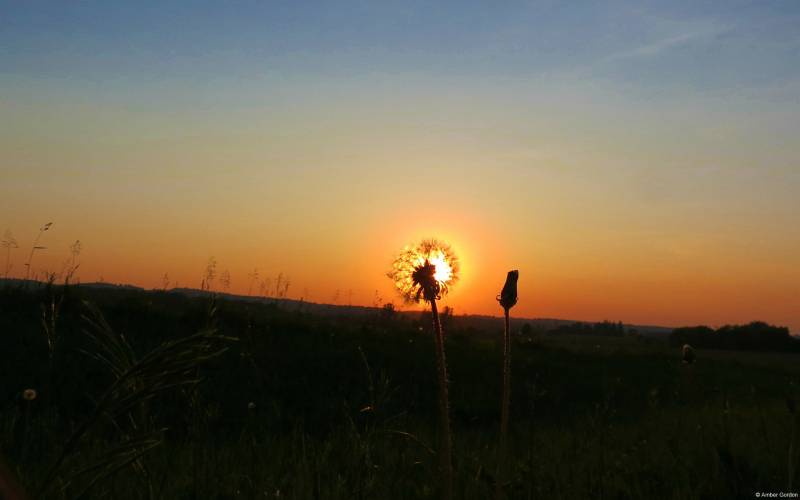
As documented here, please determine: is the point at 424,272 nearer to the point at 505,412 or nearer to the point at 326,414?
the point at 505,412

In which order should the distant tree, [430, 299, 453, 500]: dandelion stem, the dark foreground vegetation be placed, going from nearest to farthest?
1. [430, 299, 453, 500]: dandelion stem
2. the dark foreground vegetation
3. the distant tree

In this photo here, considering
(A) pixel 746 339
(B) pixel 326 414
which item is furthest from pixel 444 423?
(A) pixel 746 339

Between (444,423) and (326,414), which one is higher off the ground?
(444,423)

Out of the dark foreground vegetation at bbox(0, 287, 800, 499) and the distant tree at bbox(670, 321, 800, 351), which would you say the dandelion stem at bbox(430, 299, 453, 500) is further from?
the distant tree at bbox(670, 321, 800, 351)

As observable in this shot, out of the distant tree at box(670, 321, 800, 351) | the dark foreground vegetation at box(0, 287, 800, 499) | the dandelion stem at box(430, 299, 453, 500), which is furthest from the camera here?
the distant tree at box(670, 321, 800, 351)

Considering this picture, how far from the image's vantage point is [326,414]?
7.00 metres

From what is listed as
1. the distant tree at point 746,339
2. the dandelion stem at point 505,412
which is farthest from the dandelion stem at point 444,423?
the distant tree at point 746,339

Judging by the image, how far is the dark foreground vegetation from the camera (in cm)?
262

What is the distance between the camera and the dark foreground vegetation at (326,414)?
262cm

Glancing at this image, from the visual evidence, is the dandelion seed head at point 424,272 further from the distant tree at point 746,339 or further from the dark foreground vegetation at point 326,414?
the distant tree at point 746,339

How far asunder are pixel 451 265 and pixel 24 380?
5597 millimetres

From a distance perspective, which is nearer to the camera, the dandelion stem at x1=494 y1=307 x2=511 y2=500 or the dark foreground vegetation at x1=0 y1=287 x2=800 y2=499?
the dandelion stem at x1=494 y1=307 x2=511 y2=500

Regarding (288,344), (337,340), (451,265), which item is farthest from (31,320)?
(451,265)

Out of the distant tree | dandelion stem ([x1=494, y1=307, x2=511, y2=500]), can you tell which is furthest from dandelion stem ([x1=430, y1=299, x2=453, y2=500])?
the distant tree
